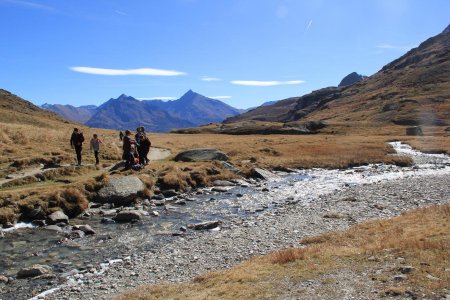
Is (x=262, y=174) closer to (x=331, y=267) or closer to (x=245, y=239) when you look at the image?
(x=245, y=239)

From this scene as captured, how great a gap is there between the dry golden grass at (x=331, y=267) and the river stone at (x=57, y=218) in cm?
1366

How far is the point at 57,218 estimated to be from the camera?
Answer: 2747cm

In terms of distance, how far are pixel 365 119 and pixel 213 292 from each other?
16727cm

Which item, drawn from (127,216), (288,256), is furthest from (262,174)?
(288,256)

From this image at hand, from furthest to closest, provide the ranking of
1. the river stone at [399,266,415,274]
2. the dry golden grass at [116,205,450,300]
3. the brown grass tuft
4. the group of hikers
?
the group of hikers → the brown grass tuft → the river stone at [399,266,415,274] → the dry golden grass at [116,205,450,300]

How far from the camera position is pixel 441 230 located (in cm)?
1861

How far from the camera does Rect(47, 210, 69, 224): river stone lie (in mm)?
27258

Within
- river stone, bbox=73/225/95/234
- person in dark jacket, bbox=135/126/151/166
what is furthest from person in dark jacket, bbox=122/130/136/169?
river stone, bbox=73/225/95/234

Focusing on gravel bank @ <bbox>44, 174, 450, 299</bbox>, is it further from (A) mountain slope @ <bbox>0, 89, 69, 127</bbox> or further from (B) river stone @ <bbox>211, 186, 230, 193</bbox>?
(A) mountain slope @ <bbox>0, 89, 69, 127</bbox>

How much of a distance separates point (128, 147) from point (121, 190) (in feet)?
27.7

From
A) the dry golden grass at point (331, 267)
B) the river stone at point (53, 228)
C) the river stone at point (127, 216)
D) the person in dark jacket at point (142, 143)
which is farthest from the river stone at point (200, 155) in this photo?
the dry golden grass at point (331, 267)

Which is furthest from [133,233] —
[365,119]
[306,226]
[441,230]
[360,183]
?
[365,119]

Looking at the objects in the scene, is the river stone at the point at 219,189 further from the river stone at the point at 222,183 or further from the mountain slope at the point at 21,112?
the mountain slope at the point at 21,112

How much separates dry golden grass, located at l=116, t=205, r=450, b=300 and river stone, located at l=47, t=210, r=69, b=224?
13.7 m
